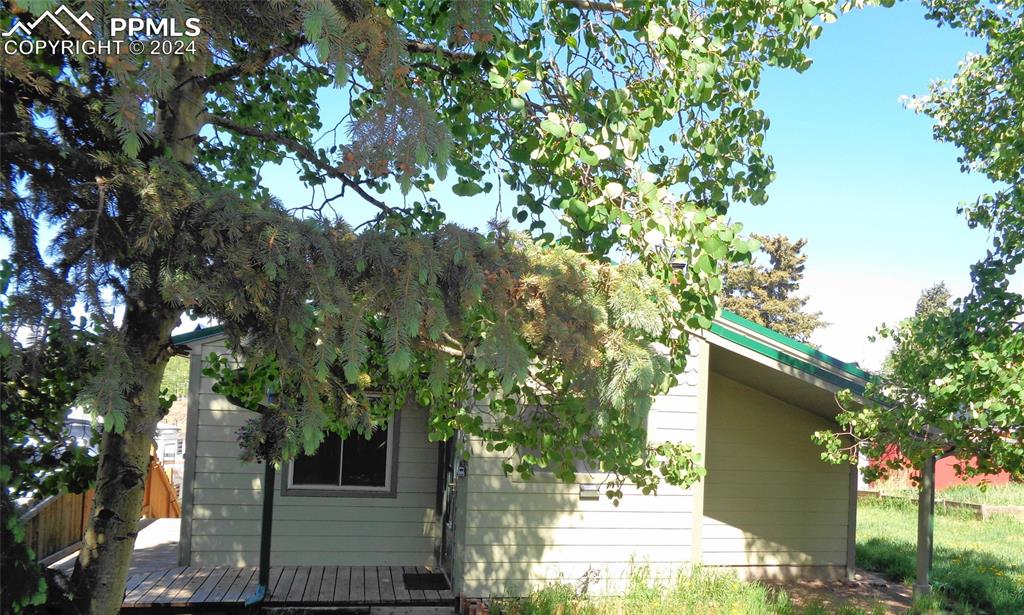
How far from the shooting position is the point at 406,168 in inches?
141

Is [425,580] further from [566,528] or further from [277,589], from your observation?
[566,528]

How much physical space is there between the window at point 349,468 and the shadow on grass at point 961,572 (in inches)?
263

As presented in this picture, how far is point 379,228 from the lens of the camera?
4.20m


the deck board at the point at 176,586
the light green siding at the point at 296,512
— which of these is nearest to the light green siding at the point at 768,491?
the light green siding at the point at 296,512

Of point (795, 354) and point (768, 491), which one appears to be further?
point (768, 491)

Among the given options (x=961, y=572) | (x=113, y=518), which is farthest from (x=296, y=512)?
(x=961, y=572)

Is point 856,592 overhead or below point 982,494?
below

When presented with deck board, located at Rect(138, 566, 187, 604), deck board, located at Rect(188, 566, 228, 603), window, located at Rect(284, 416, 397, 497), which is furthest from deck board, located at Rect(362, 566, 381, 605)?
deck board, located at Rect(138, 566, 187, 604)

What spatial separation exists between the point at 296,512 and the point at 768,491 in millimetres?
6039

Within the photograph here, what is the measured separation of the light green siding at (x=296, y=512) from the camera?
30.4 feet

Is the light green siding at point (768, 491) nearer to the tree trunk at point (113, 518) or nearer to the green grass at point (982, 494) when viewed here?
the tree trunk at point (113, 518)

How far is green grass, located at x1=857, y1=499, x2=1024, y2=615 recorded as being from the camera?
9523mm

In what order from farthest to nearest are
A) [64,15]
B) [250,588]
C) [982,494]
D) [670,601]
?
[982,494], [250,588], [670,601], [64,15]

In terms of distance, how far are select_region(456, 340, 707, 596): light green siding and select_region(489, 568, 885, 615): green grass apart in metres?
0.39
